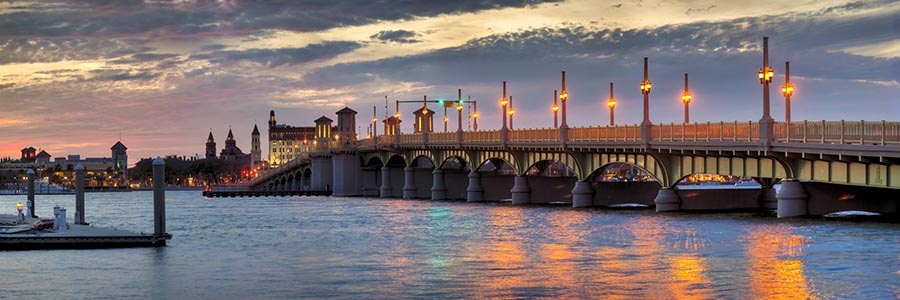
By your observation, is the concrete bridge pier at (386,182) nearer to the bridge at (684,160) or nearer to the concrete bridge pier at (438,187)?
the bridge at (684,160)

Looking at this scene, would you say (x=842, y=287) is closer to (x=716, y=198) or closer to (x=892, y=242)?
(x=892, y=242)

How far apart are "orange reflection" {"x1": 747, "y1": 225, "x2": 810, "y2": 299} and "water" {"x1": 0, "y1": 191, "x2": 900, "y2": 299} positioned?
6 cm

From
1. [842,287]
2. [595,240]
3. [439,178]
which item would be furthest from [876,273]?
[439,178]

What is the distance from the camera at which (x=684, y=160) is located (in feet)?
260

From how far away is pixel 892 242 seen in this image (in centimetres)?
5359

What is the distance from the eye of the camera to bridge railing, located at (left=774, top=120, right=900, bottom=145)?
55.6m

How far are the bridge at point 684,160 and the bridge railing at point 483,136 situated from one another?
0.09ft

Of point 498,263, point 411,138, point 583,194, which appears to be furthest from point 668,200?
point 411,138

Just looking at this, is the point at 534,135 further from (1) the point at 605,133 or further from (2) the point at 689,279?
(2) the point at 689,279

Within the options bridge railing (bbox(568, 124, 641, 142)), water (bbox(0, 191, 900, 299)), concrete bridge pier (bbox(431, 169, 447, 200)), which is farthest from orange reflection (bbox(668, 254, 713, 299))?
concrete bridge pier (bbox(431, 169, 447, 200))

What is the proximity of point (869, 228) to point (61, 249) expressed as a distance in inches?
1547

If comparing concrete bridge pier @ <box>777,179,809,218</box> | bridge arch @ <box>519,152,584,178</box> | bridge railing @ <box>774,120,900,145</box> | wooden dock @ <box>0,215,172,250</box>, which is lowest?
wooden dock @ <box>0,215,172,250</box>

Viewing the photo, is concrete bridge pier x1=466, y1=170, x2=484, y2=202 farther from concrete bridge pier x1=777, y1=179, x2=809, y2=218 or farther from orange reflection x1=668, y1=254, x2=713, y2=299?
orange reflection x1=668, y1=254, x2=713, y2=299

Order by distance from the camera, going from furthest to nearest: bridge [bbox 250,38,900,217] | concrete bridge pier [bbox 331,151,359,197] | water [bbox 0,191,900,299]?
1. concrete bridge pier [bbox 331,151,359,197]
2. bridge [bbox 250,38,900,217]
3. water [bbox 0,191,900,299]
